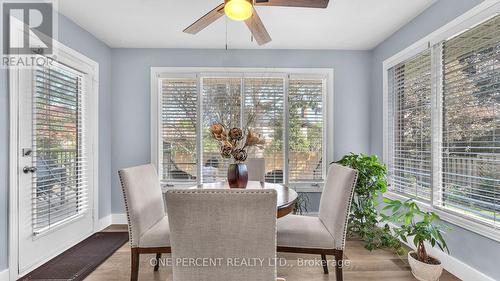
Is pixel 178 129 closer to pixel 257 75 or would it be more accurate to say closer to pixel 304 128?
pixel 257 75

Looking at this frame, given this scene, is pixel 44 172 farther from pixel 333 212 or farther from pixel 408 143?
pixel 408 143

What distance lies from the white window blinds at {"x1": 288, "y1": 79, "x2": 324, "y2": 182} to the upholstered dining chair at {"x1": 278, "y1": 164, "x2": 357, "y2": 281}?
1558 millimetres

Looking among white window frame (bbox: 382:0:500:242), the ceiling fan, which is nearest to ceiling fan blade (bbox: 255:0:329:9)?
the ceiling fan

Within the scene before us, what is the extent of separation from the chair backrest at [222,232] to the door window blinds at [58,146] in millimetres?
1931

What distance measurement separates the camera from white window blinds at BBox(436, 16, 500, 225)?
1.88 meters

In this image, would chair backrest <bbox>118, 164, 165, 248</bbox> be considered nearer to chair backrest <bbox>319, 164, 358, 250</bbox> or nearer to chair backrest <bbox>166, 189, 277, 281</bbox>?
chair backrest <bbox>166, 189, 277, 281</bbox>

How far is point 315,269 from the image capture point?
7.58 ft

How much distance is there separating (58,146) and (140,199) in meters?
1.36

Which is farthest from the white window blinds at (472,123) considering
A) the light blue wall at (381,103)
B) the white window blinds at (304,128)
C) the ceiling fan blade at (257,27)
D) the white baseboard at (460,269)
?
the ceiling fan blade at (257,27)

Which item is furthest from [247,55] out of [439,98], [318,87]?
[439,98]

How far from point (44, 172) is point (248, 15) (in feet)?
7.68

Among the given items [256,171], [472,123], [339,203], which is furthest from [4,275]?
[472,123]

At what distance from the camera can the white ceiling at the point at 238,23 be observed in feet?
8.07

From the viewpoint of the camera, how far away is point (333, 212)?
6.28ft
